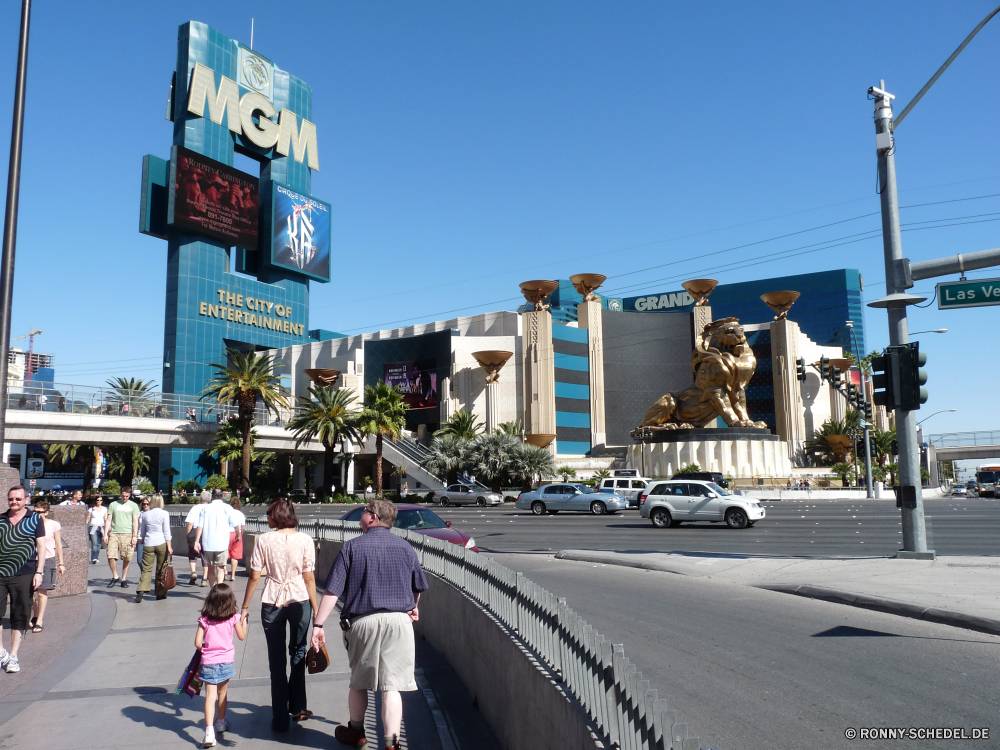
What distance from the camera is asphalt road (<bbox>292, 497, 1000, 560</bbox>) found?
18.3m

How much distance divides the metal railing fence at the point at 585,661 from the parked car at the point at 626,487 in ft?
109

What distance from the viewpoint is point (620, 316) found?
81.1 m

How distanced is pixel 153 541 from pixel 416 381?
6560 cm

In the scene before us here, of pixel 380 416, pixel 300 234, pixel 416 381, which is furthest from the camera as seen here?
pixel 300 234

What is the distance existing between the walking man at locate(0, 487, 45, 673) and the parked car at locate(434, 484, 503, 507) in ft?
133

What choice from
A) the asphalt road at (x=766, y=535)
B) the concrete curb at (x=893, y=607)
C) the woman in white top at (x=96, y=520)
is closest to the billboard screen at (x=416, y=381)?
the asphalt road at (x=766, y=535)

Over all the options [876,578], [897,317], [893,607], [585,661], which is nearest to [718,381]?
[897,317]

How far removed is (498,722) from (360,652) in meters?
1.14

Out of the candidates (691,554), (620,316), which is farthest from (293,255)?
(691,554)

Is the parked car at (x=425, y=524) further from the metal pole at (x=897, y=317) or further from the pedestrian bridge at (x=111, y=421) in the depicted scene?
the pedestrian bridge at (x=111, y=421)

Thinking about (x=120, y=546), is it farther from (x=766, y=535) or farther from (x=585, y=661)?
(x=766, y=535)

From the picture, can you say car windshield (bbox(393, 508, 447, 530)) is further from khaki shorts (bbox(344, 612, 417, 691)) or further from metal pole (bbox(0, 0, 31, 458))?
khaki shorts (bbox(344, 612, 417, 691))

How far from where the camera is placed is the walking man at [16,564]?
745 cm

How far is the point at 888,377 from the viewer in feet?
47.6
